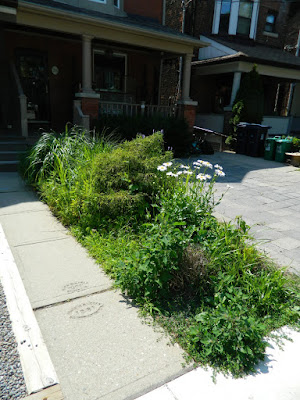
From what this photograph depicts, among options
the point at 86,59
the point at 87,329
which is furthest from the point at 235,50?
the point at 87,329

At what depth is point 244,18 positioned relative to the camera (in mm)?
15422

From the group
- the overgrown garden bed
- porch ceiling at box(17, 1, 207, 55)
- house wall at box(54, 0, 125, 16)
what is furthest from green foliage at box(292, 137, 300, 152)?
house wall at box(54, 0, 125, 16)

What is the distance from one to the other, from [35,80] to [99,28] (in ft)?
11.0

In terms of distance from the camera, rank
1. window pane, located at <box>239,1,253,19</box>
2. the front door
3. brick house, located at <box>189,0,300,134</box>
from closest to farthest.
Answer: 1. the front door
2. brick house, located at <box>189,0,300,134</box>
3. window pane, located at <box>239,1,253,19</box>

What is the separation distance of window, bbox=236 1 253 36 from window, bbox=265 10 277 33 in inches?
74.8

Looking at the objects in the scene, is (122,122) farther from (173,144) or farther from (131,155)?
(131,155)

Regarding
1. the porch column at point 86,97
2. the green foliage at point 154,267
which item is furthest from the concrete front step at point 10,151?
the green foliage at point 154,267

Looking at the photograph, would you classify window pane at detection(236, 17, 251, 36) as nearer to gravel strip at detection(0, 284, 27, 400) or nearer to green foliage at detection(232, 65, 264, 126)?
green foliage at detection(232, 65, 264, 126)

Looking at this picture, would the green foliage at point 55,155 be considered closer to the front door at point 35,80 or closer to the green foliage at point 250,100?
the front door at point 35,80

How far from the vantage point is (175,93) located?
609 inches

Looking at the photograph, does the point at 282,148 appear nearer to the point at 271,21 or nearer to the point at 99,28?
the point at 99,28

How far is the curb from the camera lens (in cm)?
201

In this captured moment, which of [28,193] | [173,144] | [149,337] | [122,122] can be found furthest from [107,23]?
[149,337]

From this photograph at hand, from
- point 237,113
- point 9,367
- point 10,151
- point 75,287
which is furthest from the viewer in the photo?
point 237,113
